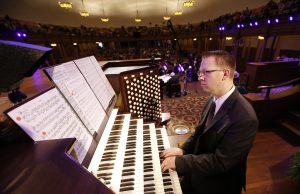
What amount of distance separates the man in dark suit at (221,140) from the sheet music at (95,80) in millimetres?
1089

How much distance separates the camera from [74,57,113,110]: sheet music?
2.08m

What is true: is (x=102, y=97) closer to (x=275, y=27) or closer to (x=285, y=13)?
(x=285, y=13)

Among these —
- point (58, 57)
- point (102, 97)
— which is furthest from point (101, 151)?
point (58, 57)

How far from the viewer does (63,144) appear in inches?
39.7

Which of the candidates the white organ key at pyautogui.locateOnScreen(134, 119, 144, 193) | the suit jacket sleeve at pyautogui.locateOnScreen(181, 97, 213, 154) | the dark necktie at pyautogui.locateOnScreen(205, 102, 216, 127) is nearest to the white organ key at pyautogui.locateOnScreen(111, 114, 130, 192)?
the white organ key at pyautogui.locateOnScreen(134, 119, 144, 193)

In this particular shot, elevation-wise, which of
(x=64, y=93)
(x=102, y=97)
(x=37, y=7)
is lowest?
(x=102, y=97)

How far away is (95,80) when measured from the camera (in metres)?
2.26

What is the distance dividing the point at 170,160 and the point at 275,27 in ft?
43.1

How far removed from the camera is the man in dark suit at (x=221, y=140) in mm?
1619

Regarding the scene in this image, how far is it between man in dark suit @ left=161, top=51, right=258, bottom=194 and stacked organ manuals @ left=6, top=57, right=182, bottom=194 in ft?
0.69

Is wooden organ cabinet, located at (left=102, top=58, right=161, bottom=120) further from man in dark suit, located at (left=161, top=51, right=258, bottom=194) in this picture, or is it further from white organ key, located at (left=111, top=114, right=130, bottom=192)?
man in dark suit, located at (left=161, top=51, right=258, bottom=194)

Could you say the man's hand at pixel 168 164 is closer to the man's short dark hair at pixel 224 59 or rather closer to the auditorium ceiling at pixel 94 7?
the man's short dark hair at pixel 224 59

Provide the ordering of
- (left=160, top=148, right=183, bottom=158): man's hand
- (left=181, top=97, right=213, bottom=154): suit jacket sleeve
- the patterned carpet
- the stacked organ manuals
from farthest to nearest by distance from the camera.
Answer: the patterned carpet < (left=181, top=97, right=213, bottom=154): suit jacket sleeve < (left=160, top=148, right=183, bottom=158): man's hand < the stacked organ manuals

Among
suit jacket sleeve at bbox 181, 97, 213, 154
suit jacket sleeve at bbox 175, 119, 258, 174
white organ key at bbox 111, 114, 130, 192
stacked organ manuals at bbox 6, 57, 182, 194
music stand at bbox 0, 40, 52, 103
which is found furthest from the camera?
suit jacket sleeve at bbox 181, 97, 213, 154
